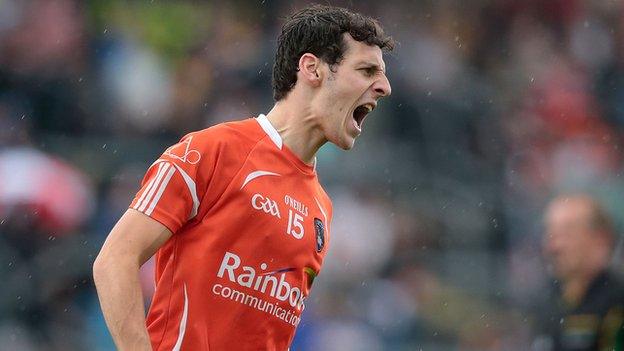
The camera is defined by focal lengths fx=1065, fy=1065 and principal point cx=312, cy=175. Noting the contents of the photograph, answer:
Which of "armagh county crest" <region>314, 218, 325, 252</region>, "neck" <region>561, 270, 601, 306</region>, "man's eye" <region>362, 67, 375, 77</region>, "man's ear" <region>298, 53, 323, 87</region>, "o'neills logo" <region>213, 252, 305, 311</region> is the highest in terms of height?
"neck" <region>561, 270, 601, 306</region>

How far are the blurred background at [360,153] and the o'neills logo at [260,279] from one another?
4008mm

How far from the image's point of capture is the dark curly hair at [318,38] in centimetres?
374

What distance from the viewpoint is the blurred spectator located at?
18.6 ft

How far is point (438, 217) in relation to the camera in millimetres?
8492

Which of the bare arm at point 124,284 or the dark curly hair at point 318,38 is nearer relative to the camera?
the bare arm at point 124,284

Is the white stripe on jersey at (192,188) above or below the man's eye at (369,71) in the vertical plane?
below

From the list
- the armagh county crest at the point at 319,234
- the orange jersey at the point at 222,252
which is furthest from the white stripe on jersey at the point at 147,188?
the armagh county crest at the point at 319,234

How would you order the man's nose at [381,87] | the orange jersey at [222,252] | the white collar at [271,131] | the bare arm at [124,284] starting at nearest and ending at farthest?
the bare arm at [124,284] < the orange jersey at [222,252] < the white collar at [271,131] < the man's nose at [381,87]

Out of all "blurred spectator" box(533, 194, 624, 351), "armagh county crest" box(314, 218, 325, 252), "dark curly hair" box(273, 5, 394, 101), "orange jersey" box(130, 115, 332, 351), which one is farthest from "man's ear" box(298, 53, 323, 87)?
"blurred spectator" box(533, 194, 624, 351)

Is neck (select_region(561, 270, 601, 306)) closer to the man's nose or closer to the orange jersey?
the man's nose

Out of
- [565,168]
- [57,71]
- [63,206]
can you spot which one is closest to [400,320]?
[565,168]

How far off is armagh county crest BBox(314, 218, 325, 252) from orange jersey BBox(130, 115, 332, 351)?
15 cm

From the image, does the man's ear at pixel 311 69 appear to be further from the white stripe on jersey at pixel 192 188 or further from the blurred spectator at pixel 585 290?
the blurred spectator at pixel 585 290

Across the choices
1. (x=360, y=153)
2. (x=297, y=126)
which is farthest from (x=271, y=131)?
(x=360, y=153)
